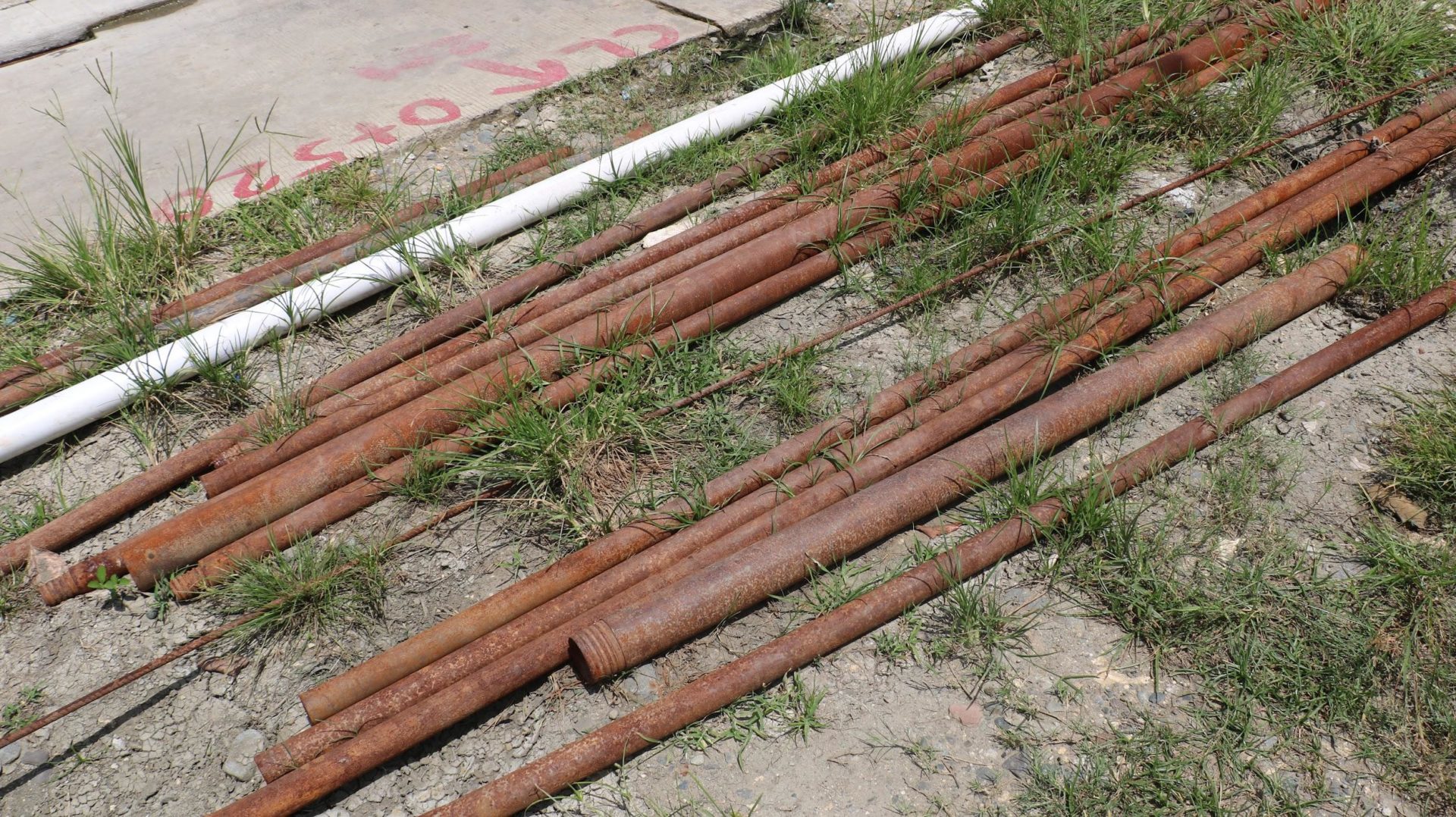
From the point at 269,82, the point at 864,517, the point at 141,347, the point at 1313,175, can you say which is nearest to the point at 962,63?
the point at 1313,175

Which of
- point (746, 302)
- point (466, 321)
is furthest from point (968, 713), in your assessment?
point (466, 321)

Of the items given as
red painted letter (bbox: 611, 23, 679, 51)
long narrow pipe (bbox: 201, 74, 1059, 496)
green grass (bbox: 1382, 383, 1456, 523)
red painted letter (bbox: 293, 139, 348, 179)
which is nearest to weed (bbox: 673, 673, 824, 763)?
long narrow pipe (bbox: 201, 74, 1059, 496)

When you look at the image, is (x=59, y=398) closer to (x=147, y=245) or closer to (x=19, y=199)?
(x=147, y=245)

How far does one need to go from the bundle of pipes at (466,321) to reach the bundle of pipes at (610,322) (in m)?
0.11

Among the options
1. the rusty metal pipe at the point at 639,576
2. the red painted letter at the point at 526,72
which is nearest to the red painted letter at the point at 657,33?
the red painted letter at the point at 526,72

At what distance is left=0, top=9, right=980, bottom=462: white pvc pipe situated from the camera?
306 cm

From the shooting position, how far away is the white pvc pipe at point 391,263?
10.0 ft

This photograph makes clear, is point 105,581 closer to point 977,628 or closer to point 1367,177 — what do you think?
point 977,628

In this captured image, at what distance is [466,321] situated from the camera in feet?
10.6

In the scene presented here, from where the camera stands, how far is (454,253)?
349 centimetres

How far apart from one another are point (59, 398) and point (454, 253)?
1.23m

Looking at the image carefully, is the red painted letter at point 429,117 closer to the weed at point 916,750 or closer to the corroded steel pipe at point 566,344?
the corroded steel pipe at point 566,344

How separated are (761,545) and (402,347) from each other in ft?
4.44

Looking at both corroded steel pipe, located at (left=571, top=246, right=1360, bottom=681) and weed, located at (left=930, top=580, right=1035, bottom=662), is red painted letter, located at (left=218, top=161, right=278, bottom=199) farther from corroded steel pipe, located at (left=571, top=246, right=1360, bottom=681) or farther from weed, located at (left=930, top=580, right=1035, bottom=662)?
weed, located at (left=930, top=580, right=1035, bottom=662)
